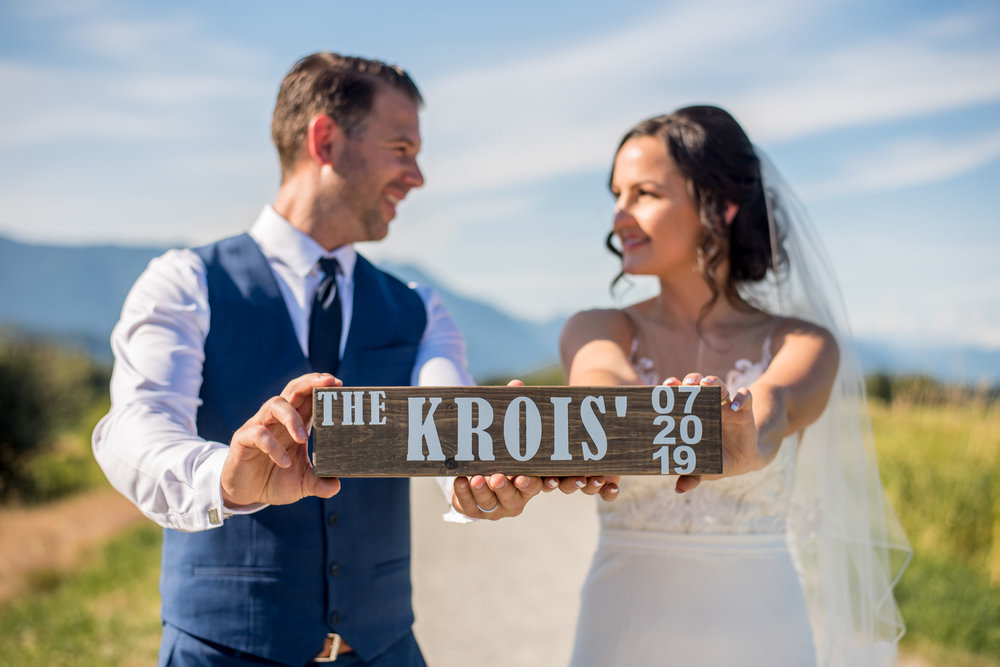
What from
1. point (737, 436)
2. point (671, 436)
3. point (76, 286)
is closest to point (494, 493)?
point (671, 436)

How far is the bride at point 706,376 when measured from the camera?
106 inches

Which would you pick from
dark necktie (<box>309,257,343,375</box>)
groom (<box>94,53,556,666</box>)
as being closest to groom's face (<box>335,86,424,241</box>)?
groom (<box>94,53,556,666</box>)

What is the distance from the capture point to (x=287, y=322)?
2.44 metres

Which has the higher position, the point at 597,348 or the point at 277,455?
the point at 597,348

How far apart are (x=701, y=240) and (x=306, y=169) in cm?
129

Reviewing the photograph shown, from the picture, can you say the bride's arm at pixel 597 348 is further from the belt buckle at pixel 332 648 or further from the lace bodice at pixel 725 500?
the belt buckle at pixel 332 648

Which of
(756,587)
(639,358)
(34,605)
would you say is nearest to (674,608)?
(756,587)

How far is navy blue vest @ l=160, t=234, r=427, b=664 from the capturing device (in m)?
2.27

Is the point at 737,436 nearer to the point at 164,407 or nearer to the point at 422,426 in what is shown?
the point at 422,426

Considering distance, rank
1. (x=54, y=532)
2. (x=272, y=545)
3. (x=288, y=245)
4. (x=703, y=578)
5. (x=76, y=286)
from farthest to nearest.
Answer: (x=76, y=286)
(x=54, y=532)
(x=703, y=578)
(x=288, y=245)
(x=272, y=545)

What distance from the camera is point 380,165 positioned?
Answer: 2.76m

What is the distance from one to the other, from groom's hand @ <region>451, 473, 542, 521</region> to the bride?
0.67 m

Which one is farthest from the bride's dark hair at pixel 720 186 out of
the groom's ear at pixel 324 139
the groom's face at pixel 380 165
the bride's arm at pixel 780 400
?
the groom's ear at pixel 324 139

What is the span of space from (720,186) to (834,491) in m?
1.18
